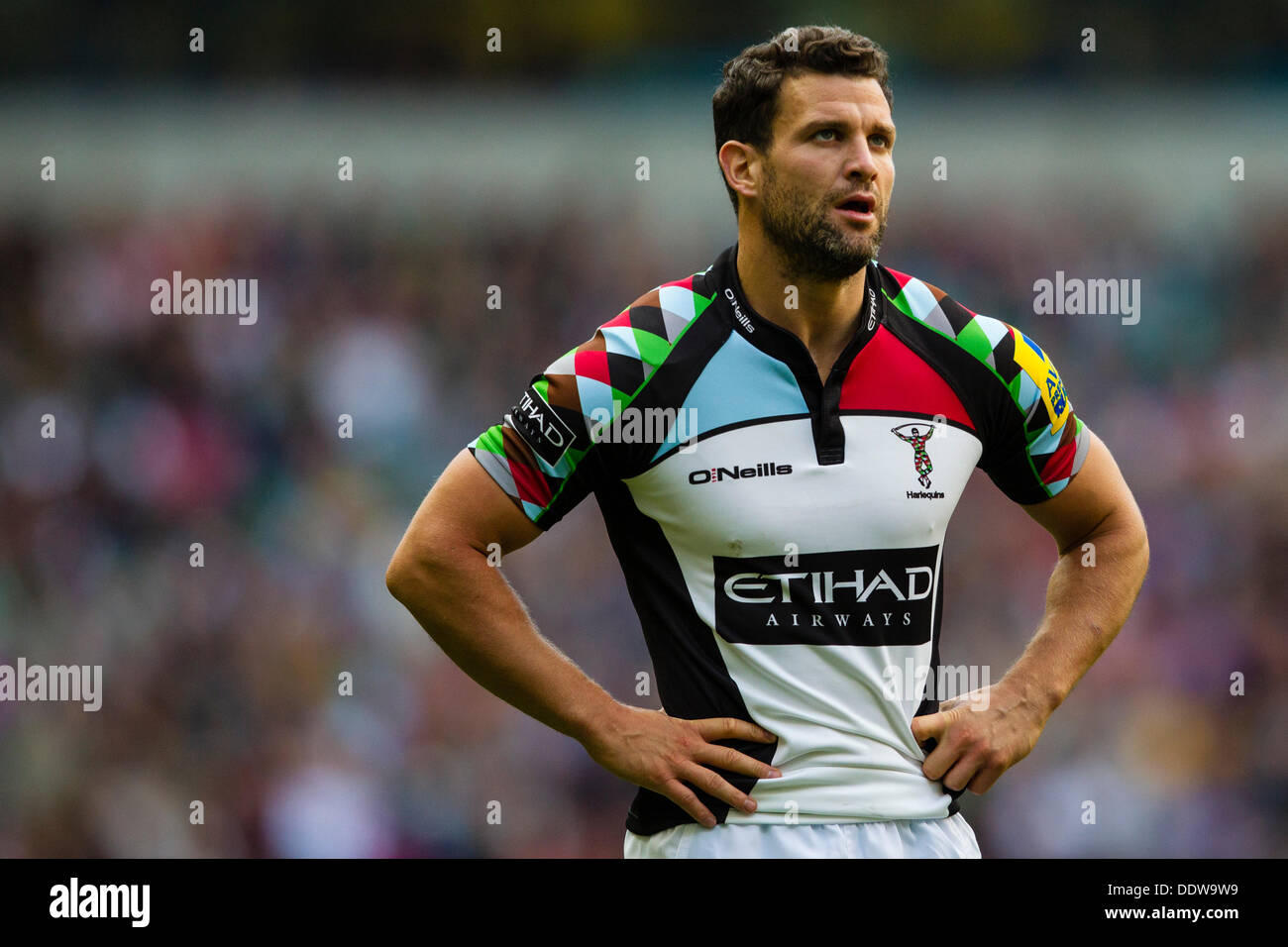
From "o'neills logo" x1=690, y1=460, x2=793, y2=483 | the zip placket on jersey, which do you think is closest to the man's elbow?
"o'neills logo" x1=690, y1=460, x2=793, y2=483

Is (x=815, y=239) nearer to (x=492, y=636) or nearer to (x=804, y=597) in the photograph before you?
(x=804, y=597)

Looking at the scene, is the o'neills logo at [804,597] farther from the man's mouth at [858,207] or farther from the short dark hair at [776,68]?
the short dark hair at [776,68]

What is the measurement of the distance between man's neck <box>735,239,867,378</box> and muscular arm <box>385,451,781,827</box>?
2.57 feet

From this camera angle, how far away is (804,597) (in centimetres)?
334

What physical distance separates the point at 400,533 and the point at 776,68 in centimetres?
517

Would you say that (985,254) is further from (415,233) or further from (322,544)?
(322,544)

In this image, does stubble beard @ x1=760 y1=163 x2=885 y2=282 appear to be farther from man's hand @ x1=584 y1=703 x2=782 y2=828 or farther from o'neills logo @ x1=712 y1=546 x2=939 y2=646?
man's hand @ x1=584 y1=703 x2=782 y2=828

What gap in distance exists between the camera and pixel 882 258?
31.9ft

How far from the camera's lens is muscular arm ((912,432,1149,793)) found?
3631mm

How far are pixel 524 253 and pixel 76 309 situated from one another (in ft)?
9.62

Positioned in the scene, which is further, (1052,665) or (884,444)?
(1052,665)

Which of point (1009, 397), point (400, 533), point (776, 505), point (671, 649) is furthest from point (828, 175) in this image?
point (400, 533)
